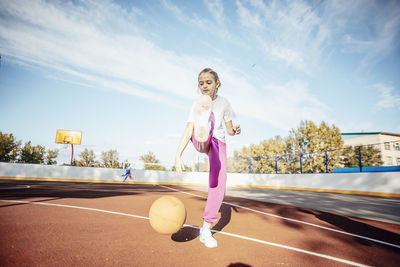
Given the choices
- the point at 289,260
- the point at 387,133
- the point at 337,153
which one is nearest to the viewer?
the point at 289,260

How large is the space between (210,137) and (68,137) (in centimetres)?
3768

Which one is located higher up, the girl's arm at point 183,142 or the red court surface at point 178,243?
the girl's arm at point 183,142

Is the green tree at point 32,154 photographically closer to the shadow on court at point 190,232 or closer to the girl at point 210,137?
the shadow on court at point 190,232

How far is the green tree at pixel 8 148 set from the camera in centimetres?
4341

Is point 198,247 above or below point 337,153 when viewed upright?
below

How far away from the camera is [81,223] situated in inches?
143

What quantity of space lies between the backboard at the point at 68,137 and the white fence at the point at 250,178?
14274 millimetres

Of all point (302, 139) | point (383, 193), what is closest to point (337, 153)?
point (302, 139)

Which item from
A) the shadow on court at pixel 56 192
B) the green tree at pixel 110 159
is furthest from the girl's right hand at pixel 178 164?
the green tree at pixel 110 159

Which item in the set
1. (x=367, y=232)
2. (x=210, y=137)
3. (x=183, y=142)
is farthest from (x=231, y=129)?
(x=367, y=232)

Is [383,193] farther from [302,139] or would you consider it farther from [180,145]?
[302,139]

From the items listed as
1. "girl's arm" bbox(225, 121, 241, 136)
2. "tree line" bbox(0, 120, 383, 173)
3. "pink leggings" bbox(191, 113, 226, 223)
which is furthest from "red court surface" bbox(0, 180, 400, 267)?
"tree line" bbox(0, 120, 383, 173)

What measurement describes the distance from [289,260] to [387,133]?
64.3 meters

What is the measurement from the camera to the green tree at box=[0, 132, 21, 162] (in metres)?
43.4
